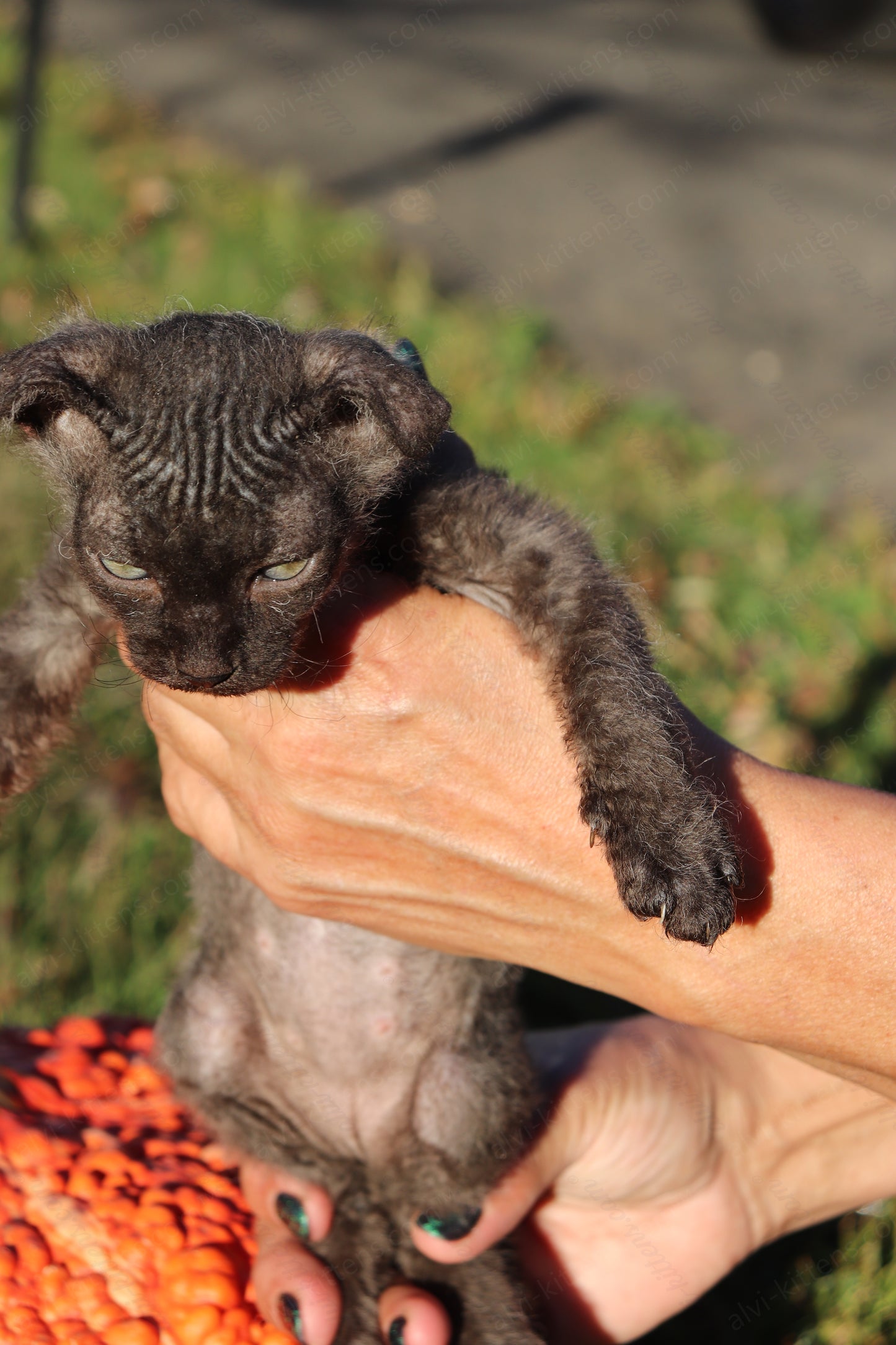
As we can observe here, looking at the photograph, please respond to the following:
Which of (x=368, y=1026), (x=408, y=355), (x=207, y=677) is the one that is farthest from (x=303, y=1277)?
(x=408, y=355)

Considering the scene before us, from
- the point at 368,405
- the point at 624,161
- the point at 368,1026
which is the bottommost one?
the point at 624,161

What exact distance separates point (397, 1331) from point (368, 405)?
1916mm

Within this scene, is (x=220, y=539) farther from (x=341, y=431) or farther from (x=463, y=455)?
(x=463, y=455)

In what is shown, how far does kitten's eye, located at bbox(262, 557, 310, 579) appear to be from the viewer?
2244 millimetres

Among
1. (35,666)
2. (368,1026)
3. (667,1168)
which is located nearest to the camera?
(368,1026)

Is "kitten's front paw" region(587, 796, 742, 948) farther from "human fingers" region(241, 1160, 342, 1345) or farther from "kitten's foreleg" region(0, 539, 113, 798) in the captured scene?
"kitten's foreleg" region(0, 539, 113, 798)

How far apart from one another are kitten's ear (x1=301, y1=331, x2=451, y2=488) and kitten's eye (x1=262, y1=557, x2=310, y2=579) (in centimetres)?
24

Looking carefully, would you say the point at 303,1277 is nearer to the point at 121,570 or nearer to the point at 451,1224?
the point at 451,1224

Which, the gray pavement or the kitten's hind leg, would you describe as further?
the gray pavement

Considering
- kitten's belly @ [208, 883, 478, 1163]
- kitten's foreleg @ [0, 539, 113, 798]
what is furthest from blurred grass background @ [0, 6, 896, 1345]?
kitten's belly @ [208, 883, 478, 1163]

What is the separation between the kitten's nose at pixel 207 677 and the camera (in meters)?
2.25

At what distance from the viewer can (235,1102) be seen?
303 cm

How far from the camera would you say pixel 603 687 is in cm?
252

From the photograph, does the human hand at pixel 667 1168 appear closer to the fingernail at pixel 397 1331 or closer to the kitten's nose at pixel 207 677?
the fingernail at pixel 397 1331
